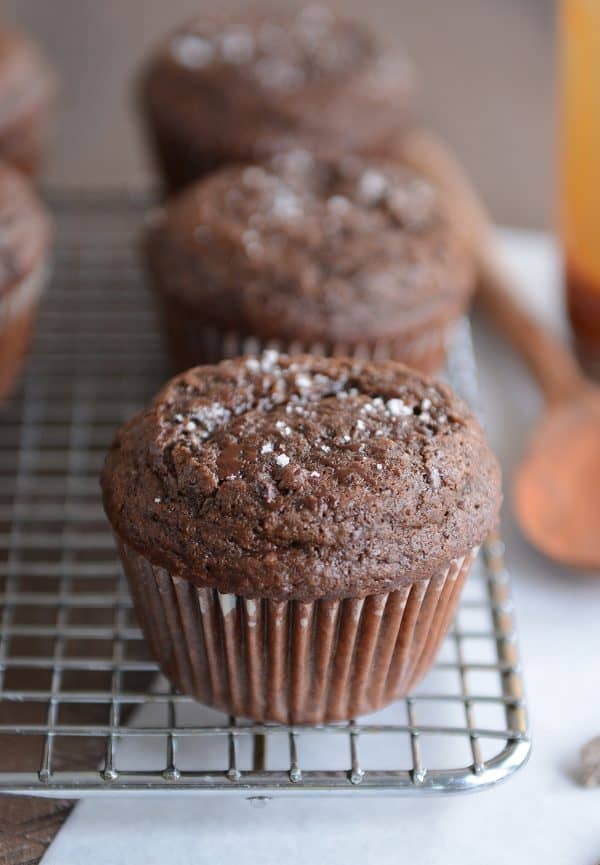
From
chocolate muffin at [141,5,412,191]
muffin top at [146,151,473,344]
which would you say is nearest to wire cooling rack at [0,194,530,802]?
muffin top at [146,151,473,344]

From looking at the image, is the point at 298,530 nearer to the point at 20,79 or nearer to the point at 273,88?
the point at 273,88

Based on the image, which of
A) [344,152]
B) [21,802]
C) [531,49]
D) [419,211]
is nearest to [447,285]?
[419,211]

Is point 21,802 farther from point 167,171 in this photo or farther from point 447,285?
point 167,171

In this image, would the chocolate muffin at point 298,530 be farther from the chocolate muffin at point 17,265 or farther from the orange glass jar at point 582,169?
the orange glass jar at point 582,169

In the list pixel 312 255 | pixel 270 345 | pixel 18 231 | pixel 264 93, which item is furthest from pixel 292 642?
pixel 264 93

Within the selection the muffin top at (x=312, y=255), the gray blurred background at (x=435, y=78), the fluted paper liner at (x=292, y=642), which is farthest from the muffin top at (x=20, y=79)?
the fluted paper liner at (x=292, y=642)

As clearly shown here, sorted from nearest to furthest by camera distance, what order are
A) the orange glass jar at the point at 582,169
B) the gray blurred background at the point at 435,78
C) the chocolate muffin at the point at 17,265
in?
the chocolate muffin at the point at 17,265 < the orange glass jar at the point at 582,169 < the gray blurred background at the point at 435,78
